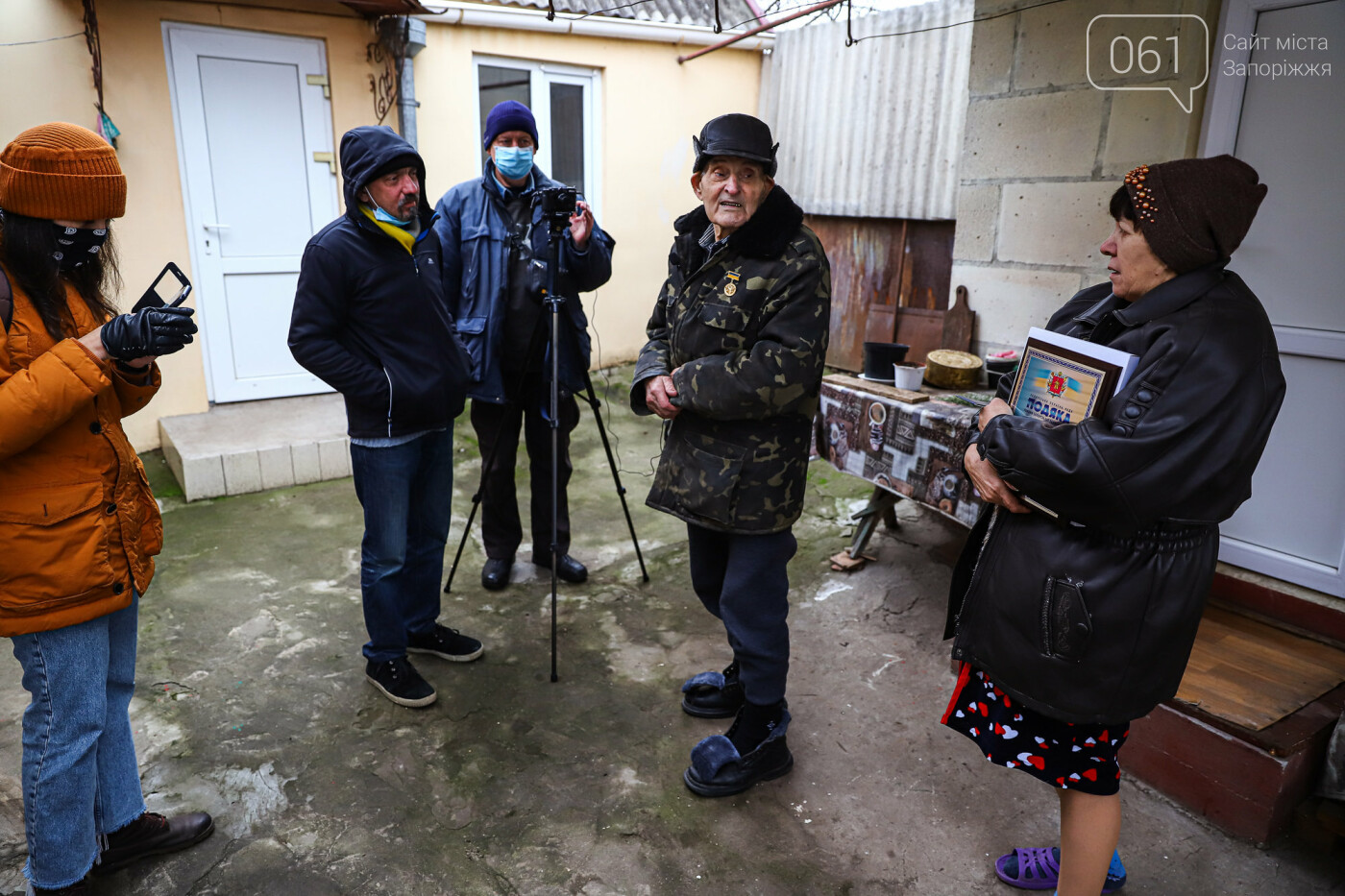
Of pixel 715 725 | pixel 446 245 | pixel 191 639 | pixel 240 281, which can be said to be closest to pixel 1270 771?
pixel 715 725

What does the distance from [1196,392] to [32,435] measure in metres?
2.22

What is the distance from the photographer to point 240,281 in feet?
17.5

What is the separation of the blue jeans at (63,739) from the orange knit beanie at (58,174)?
2.90 feet

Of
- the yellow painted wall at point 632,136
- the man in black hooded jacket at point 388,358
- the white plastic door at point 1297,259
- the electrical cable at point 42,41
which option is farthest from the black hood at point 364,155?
the yellow painted wall at point 632,136

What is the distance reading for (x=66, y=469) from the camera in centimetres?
184

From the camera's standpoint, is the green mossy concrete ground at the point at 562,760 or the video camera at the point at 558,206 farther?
the video camera at the point at 558,206

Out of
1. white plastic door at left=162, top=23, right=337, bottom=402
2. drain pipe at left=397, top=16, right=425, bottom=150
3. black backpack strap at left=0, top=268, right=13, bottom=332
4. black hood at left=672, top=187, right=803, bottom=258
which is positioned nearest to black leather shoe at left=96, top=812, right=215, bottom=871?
black backpack strap at left=0, top=268, right=13, bottom=332

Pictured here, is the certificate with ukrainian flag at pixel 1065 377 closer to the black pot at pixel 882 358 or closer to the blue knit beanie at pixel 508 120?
the black pot at pixel 882 358

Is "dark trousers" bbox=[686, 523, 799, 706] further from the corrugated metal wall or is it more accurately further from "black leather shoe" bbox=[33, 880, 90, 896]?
the corrugated metal wall

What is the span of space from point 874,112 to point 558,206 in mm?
3850

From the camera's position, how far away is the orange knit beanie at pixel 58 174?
1.72 metres

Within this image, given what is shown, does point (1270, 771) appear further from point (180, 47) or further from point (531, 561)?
point (180, 47)

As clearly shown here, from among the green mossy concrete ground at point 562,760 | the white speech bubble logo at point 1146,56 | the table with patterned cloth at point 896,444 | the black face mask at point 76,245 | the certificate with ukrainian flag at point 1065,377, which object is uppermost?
the white speech bubble logo at point 1146,56

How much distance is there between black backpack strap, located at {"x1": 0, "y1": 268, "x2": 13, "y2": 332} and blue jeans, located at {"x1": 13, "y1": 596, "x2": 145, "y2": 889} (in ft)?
2.16
